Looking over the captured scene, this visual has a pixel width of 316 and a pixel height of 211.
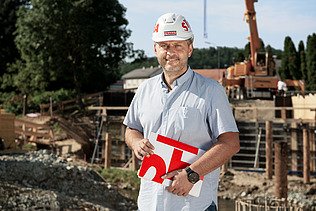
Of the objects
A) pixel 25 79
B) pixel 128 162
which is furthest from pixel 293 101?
pixel 25 79

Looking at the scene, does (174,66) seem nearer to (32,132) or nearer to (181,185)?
(181,185)

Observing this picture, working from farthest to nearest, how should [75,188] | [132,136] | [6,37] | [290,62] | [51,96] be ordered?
[290,62] → [6,37] → [51,96] → [75,188] → [132,136]

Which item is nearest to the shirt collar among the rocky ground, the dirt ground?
the rocky ground

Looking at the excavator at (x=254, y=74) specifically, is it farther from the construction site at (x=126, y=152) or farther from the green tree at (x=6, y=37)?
the green tree at (x=6, y=37)

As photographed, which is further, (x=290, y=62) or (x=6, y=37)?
(x=290, y=62)

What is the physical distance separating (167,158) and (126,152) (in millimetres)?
Answer: 23674

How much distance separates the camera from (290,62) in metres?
53.6

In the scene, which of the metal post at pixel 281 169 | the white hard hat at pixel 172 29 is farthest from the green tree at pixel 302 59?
the white hard hat at pixel 172 29

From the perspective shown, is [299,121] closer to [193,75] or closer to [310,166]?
[310,166]

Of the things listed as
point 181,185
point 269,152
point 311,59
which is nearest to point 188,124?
point 181,185

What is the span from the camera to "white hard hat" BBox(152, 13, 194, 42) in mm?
3273

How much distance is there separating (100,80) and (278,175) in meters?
26.4

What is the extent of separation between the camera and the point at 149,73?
3231 inches

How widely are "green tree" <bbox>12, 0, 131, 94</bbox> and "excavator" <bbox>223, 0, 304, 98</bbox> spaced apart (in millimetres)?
6947
